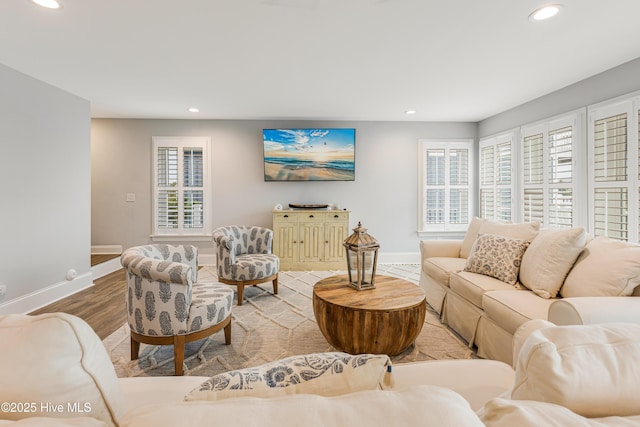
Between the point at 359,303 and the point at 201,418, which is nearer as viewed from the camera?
the point at 201,418

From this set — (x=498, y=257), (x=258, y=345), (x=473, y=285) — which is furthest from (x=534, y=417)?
(x=498, y=257)

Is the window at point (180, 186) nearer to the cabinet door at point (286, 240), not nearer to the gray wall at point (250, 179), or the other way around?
the gray wall at point (250, 179)

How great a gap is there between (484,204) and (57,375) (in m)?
5.52

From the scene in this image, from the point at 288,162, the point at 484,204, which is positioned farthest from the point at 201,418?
the point at 484,204

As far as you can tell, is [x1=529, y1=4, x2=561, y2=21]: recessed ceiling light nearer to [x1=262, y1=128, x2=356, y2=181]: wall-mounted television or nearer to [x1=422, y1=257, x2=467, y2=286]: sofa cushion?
[x1=422, y1=257, x2=467, y2=286]: sofa cushion

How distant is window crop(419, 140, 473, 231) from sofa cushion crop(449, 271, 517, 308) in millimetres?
2600

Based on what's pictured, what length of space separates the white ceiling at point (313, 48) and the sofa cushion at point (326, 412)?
2260mm

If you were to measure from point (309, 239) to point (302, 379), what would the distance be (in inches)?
156

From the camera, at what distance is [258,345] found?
232cm

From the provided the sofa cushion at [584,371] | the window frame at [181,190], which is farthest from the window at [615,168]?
the window frame at [181,190]

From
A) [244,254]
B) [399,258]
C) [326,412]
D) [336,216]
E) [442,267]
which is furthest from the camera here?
[399,258]

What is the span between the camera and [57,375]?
0.54m

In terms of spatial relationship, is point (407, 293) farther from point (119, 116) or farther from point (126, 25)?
point (119, 116)

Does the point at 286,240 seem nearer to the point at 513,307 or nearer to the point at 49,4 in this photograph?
the point at 513,307
